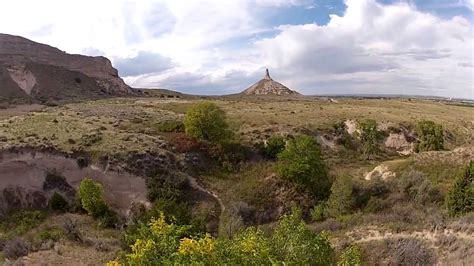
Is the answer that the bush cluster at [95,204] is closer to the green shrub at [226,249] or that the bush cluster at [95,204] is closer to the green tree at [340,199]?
the green tree at [340,199]

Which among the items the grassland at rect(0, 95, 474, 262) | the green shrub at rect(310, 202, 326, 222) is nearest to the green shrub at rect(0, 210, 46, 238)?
the grassland at rect(0, 95, 474, 262)

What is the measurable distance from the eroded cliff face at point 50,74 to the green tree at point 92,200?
55277 millimetres

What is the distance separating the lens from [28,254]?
65.6ft

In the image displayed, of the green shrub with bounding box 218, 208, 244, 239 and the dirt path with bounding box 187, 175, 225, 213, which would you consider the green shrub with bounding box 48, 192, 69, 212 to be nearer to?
the dirt path with bounding box 187, 175, 225, 213

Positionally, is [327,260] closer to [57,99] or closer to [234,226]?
[234,226]

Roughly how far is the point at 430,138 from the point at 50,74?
73.8m

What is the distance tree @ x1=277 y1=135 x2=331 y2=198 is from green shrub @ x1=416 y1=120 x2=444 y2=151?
23098 millimetres

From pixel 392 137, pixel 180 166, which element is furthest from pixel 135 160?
pixel 392 137

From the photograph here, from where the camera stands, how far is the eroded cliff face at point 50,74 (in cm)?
8588

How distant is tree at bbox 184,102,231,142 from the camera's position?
149 feet

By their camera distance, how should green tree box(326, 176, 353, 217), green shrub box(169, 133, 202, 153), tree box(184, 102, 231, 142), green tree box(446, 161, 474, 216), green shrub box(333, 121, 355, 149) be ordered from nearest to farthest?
green tree box(446, 161, 474, 216) < green tree box(326, 176, 353, 217) < green shrub box(169, 133, 202, 153) < tree box(184, 102, 231, 142) < green shrub box(333, 121, 355, 149)

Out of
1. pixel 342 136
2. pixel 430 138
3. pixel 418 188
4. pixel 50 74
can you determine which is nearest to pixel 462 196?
pixel 418 188

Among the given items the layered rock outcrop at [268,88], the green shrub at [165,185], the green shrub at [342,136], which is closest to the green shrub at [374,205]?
the green shrub at [165,185]

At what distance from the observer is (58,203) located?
1385 inches
